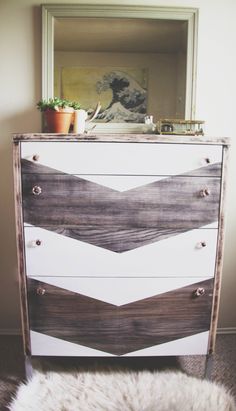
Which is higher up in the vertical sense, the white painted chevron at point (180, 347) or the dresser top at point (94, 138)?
the dresser top at point (94, 138)

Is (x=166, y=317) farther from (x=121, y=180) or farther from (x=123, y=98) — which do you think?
(x=123, y=98)

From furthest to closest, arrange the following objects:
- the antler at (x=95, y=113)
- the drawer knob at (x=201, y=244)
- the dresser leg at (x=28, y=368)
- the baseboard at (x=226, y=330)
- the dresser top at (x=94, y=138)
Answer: the baseboard at (x=226, y=330) < the antler at (x=95, y=113) < the dresser leg at (x=28, y=368) < the drawer knob at (x=201, y=244) < the dresser top at (x=94, y=138)

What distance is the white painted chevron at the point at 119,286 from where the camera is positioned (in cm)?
146

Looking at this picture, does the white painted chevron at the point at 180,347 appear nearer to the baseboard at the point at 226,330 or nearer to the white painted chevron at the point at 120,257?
the white painted chevron at the point at 120,257

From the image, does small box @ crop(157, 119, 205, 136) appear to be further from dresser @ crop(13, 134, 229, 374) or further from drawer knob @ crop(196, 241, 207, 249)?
drawer knob @ crop(196, 241, 207, 249)

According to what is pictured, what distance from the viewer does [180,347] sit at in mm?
1537

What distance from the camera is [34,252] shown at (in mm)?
1438

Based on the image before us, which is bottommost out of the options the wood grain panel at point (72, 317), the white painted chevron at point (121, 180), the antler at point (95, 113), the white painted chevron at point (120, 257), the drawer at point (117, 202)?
the wood grain panel at point (72, 317)

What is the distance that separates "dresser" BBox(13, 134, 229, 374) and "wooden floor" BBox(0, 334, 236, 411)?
22 cm

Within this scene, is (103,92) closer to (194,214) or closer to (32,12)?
(32,12)

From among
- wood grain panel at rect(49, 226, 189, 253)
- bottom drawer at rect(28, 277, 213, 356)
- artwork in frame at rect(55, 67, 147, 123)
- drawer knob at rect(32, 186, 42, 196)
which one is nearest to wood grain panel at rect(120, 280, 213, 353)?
bottom drawer at rect(28, 277, 213, 356)

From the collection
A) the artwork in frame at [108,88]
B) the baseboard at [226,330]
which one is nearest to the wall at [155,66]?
the artwork in frame at [108,88]

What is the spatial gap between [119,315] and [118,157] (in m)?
0.72

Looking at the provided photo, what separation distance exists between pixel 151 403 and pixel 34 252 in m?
0.84
